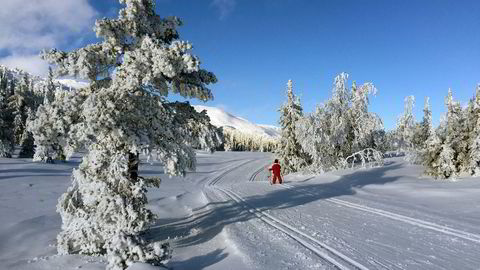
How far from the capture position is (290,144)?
1797 inches

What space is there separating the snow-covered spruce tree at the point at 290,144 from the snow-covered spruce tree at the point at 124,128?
3367cm

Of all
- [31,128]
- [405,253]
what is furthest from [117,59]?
[405,253]

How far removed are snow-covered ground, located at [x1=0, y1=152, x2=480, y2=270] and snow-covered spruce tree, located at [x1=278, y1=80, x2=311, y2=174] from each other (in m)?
22.1

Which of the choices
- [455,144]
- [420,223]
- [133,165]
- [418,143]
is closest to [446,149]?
[455,144]

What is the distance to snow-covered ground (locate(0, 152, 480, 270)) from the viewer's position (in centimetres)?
871

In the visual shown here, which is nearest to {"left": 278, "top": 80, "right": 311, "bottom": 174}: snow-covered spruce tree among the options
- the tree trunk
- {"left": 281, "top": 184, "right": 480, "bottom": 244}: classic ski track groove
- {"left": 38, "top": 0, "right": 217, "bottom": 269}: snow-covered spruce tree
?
{"left": 281, "top": 184, "right": 480, "bottom": 244}: classic ski track groove

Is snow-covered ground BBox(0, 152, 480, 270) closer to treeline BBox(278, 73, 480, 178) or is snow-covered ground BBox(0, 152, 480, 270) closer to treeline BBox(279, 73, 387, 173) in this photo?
treeline BBox(278, 73, 480, 178)

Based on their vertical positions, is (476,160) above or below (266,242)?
above

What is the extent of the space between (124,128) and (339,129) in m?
30.2

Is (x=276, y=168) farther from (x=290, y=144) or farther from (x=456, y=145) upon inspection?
(x=290, y=144)

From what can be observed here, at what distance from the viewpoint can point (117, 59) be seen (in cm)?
1227

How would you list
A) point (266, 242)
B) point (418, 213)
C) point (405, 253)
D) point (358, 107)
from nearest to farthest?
point (405, 253) → point (266, 242) → point (418, 213) → point (358, 107)

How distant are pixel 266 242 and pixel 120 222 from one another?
3.63m

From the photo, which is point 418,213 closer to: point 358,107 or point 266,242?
point 266,242
